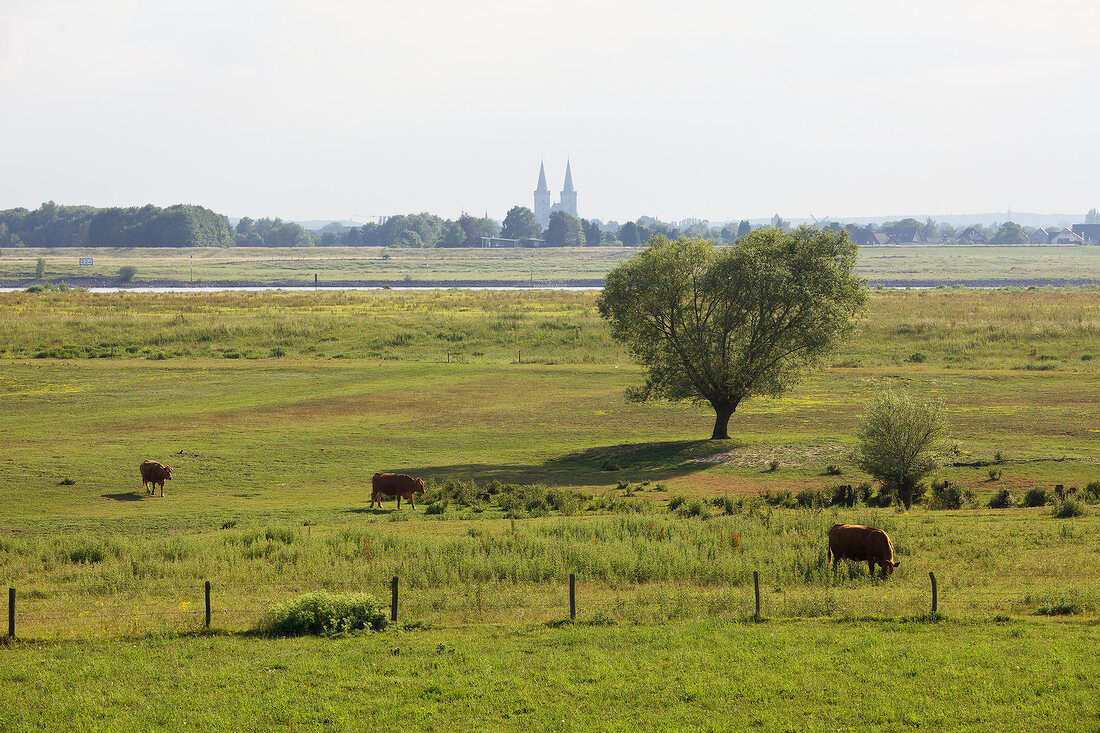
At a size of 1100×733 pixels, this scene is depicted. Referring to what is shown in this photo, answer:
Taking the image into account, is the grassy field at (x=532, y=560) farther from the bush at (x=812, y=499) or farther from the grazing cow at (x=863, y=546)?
the bush at (x=812, y=499)

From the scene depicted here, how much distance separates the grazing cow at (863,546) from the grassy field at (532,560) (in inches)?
16.6

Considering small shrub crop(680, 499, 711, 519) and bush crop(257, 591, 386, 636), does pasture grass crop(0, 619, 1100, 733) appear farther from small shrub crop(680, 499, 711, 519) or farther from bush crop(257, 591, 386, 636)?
small shrub crop(680, 499, 711, 519)

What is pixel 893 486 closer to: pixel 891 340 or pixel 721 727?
pixel 721 727

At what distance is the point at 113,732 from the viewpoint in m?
14.8

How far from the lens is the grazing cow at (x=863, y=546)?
2405 centimetres

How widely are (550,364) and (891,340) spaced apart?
31.6 m

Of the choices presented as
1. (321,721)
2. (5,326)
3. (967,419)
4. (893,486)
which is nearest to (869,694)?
(321,721)

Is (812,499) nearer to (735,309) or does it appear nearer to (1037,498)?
(1037,498)

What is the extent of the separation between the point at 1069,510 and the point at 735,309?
20767mm

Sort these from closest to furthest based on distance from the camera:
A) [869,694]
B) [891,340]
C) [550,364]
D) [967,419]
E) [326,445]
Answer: [869,694], [326,445], [967,419], [550,364], [891,340]

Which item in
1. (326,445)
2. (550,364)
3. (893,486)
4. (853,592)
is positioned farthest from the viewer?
(550,364)

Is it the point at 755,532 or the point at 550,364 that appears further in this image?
the point at 550,364

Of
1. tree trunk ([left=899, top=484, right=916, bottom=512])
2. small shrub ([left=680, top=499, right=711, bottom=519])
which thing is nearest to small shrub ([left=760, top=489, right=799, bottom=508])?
small shrub ([left=680, top=499, right=711, bottom=519])

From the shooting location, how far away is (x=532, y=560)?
83.5ft
